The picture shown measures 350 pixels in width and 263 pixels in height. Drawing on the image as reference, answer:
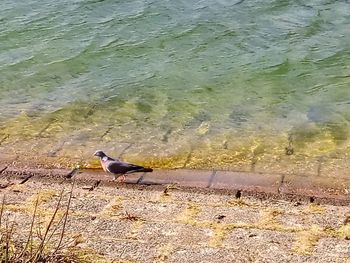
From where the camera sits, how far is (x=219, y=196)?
18.7 feet

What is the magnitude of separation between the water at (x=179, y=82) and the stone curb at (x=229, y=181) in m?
0.30

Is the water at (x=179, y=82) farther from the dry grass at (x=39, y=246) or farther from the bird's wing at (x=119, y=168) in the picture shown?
the dry grass at (x=39, y=246)

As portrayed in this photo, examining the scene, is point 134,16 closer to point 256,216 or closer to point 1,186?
point 1,186

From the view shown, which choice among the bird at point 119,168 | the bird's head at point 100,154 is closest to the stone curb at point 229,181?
the bird at point 119,168

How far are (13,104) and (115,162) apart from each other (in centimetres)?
316

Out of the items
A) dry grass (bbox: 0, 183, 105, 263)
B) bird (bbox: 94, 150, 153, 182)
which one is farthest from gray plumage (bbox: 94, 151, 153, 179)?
dry grass (bbox: 0, 183, 105, 263)

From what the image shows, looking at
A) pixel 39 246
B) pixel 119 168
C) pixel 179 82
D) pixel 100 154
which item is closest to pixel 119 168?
pixel 119 168

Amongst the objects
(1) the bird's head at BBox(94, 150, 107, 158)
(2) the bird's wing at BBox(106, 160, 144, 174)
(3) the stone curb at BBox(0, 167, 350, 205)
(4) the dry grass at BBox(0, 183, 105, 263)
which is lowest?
(3) the stone curb at BBox(0, 167, 350, 205)

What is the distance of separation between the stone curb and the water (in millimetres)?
301

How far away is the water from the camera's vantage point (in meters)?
7.22

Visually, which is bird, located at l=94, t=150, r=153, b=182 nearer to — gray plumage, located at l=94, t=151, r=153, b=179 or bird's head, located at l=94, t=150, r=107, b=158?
gray plumage, located at l=94, t=151, r=153, b=179

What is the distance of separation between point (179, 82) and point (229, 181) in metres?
3.66

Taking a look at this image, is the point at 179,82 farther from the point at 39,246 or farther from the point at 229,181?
the point at 39,246

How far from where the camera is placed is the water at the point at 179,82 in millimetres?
7223
